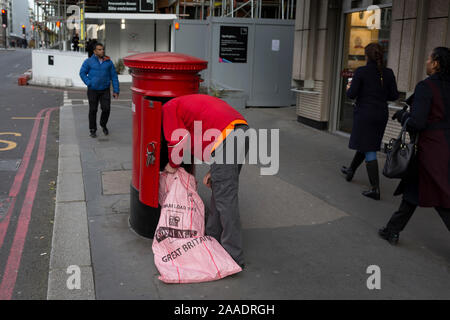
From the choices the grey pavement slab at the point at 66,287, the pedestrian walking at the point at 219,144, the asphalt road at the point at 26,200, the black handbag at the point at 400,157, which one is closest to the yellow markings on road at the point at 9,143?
the asphalt road at the point at 26,200

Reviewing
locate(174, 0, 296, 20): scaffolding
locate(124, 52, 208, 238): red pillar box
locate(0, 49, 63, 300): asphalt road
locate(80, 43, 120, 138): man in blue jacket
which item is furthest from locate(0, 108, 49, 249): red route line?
locate(174, 0, 296, 20): scaffolding

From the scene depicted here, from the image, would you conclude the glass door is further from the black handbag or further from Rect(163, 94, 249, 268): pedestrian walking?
Rect(163, 94, 249, 268): pedestrian walking

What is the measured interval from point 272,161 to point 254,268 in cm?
385

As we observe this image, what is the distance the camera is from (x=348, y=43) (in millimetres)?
9609

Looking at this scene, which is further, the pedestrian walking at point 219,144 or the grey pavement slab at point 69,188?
the grey pavement slab at point 69,188

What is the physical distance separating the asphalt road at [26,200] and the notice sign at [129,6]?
11604mm

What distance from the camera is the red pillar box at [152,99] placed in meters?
4.21

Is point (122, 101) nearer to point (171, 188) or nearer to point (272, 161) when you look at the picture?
point (272, 161)

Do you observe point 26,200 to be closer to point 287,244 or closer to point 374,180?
point 287,244

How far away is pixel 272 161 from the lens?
305 inches

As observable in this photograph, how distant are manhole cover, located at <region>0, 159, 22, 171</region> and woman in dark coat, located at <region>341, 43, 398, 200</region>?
16.4ft

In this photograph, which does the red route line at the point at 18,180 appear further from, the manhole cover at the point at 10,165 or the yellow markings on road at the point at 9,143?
the yellow markings on road at the point at 9,143

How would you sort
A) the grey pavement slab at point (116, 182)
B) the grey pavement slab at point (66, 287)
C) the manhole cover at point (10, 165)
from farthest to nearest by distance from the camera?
the manhole cover at point (10, 165) → the grey pavement slab at point (116, 182) → the grey pavement slab at point (66, 287)

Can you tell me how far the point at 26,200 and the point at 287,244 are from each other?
3.36 m
